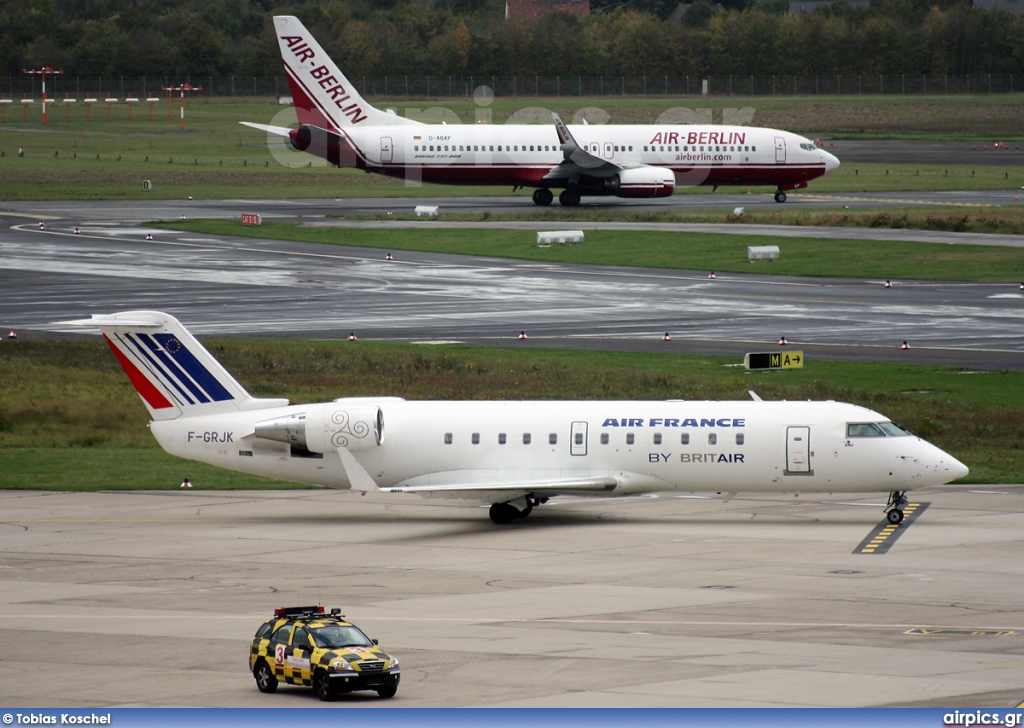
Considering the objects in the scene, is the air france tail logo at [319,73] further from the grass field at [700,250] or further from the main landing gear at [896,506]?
the main landing gear at [896,506]

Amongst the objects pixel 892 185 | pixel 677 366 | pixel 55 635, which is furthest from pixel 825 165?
pixel 55 635

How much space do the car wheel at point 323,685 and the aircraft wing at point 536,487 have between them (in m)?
15.1

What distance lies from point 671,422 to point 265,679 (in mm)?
17501

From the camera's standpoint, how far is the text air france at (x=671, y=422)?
37.4 metres

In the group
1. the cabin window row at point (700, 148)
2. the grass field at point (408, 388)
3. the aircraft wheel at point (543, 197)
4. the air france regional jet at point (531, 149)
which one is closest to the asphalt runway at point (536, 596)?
the grass field at point (408, 388)

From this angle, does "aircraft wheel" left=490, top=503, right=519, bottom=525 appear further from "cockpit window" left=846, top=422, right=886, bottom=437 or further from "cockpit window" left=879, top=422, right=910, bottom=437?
"cockpit window" left=879, top=422, right=910, bottom=437

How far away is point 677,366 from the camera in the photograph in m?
55.4

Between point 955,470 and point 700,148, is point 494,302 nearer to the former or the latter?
point 700,148

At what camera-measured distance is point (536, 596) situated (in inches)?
1152

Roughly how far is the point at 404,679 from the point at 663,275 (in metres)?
58.2

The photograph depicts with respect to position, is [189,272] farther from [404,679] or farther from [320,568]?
[404,679]

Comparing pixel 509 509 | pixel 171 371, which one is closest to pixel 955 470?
pixel 509 509

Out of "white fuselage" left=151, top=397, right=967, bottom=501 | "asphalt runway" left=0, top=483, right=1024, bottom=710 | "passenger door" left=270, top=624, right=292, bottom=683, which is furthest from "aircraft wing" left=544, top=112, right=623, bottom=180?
"passenger door" left=270, top=624, right=292, bottom=683

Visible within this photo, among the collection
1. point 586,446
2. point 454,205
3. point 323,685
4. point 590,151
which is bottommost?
point 586,446
